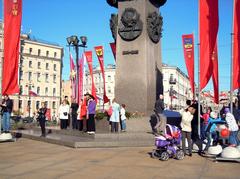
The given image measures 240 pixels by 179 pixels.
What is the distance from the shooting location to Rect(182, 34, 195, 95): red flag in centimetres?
2214

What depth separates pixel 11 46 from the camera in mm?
15141

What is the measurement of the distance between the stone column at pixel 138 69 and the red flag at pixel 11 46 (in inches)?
207

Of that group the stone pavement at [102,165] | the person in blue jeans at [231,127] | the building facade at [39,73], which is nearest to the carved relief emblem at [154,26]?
the stone pavement at [102,165]

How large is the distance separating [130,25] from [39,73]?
8678 cm

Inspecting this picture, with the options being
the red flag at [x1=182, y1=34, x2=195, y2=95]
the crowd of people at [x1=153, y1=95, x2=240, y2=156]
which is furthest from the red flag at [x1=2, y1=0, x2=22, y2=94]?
the red flag at [x1=182, y1=34, x2=195, y2=95]

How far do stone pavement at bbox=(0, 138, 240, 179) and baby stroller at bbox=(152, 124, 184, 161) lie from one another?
18cm

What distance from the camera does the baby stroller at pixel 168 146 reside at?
35.7 feet

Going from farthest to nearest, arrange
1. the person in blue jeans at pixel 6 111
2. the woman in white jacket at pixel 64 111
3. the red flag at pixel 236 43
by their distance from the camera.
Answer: the woman in white jacket at pixel 64 111 → the person in blue jeans at pixel 6 111 → the red flag at pixel 236 43

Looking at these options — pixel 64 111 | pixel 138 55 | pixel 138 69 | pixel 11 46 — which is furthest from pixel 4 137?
pixel 138 55

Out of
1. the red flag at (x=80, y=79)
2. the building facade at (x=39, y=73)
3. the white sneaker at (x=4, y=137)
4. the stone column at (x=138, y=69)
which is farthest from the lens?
the building facade at (x=39, y=73)

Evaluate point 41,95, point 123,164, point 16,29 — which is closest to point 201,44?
point 123,164

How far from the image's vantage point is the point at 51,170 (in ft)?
30.3

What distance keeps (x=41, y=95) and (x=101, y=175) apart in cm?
9459

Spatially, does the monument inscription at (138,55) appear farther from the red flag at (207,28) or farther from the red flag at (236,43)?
the red flag at (236,43)
